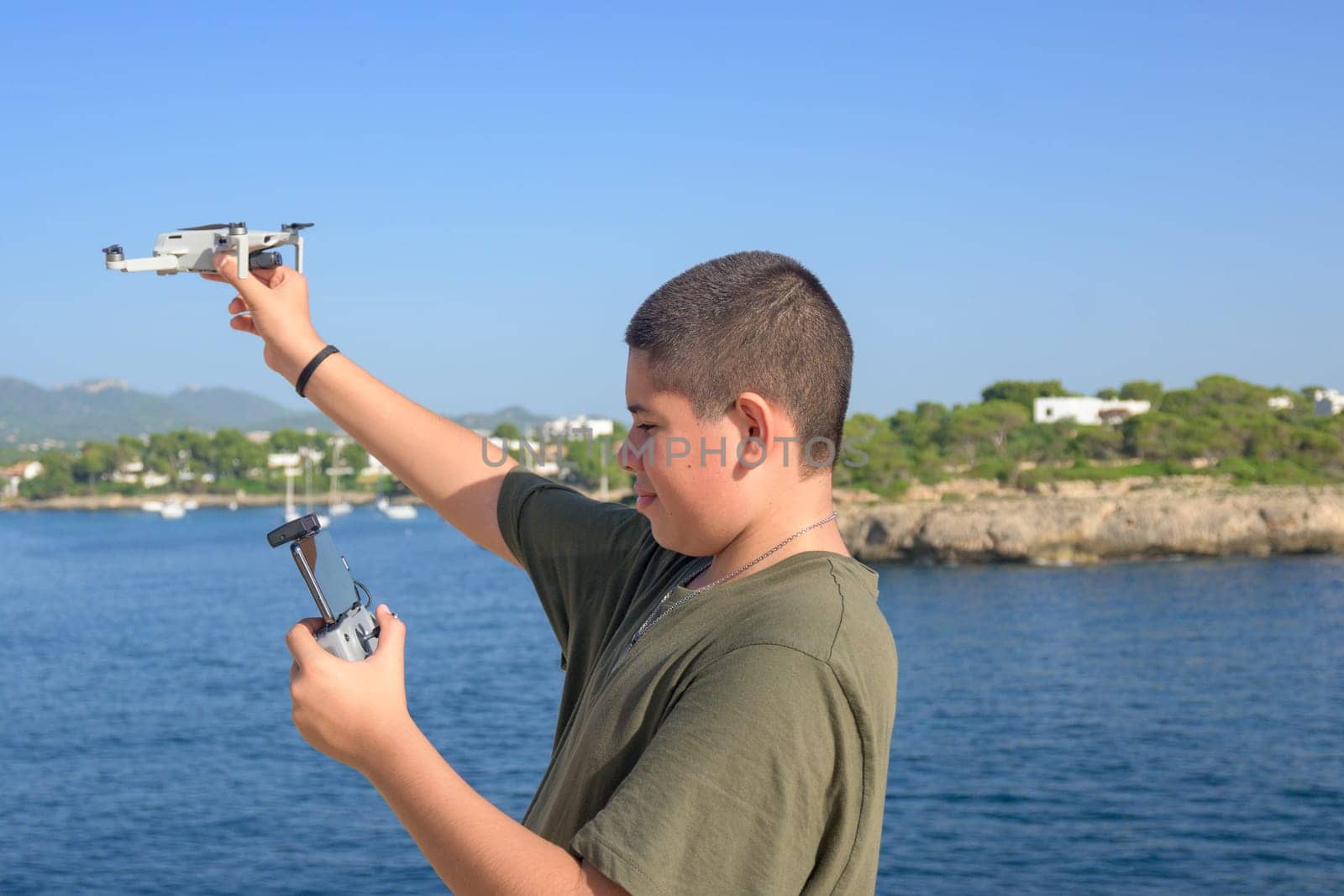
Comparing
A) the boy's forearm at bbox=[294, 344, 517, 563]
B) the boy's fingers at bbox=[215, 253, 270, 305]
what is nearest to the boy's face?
the boy's forearm at bbox=[294, 344, 517, 563]

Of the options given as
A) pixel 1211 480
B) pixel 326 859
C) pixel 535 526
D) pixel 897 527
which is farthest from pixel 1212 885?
pixel 1211 480

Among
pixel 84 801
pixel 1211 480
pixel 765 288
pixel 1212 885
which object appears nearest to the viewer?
pixel 765 288

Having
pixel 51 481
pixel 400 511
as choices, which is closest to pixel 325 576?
pixel 400 511

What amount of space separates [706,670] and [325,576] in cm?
44

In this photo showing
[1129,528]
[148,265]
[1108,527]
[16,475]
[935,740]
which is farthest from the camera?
[16,475]

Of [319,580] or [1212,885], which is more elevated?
[319,580]

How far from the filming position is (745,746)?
Result: 3.98 feet

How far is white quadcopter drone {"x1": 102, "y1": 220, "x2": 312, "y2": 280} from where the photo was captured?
1.82 m

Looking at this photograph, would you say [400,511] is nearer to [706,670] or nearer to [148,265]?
[148,265]

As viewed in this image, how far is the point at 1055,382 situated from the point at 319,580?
321 ft

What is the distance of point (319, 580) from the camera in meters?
1.38

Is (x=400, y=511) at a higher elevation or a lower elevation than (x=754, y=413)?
lower

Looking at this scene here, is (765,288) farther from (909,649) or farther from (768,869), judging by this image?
(909,649)

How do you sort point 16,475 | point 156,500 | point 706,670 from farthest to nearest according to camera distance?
1. point 16,475
2. point 156,500
3. point 706,670
